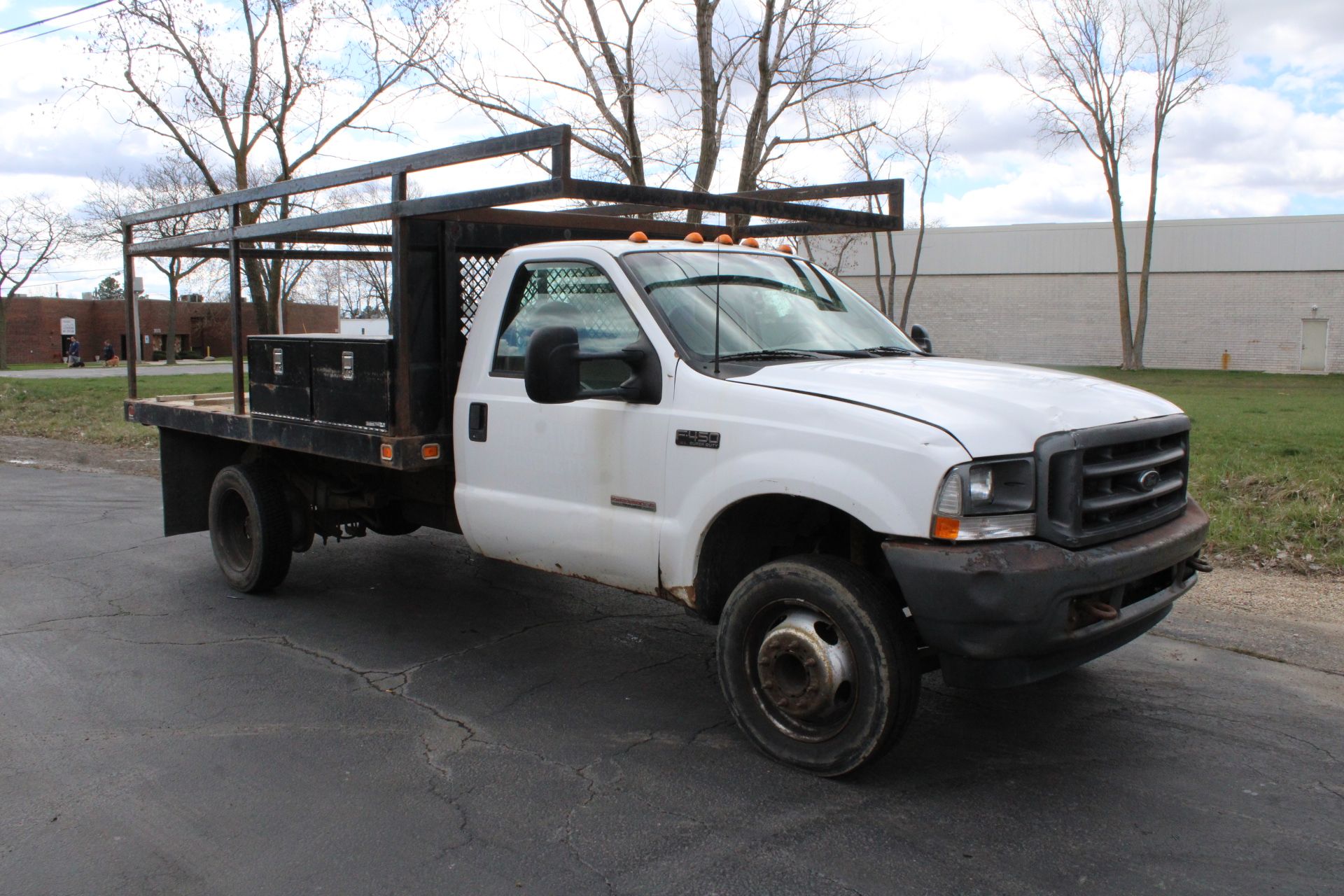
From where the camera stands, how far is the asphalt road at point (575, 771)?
3369 millimetres

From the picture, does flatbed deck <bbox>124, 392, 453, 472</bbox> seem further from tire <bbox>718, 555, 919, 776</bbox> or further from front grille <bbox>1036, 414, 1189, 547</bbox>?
front grille <bbox>1036, 414, 1189, 547</bbox>

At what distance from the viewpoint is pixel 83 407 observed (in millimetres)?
20391

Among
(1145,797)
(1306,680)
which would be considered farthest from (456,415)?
(1306,680)

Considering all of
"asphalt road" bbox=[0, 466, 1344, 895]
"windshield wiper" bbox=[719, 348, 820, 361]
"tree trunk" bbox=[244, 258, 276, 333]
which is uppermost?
"tree trunk" bbox=[244, 258, 276, 333]

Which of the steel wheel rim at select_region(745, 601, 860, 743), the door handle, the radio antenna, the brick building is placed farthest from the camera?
the brick building

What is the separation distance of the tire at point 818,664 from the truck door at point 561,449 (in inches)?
22.7

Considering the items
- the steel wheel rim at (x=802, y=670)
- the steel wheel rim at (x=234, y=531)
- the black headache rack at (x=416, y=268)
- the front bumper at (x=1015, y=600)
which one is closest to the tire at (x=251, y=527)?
the steel wheel rim at (x=234, y=531)

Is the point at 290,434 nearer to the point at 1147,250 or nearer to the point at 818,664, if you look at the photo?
the point at 818,664

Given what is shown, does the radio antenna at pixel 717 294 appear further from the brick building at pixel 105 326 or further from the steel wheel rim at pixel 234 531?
the brick building at pixel 105 326

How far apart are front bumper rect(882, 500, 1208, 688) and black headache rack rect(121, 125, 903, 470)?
199 centimetres

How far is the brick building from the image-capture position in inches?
2301

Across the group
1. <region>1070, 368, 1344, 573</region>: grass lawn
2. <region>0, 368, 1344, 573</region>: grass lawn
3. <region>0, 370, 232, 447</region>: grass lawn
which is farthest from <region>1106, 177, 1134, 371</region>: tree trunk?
<region>0, 370, 232, 447</region>: grass lawn

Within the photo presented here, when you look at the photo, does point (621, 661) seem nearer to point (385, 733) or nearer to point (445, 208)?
point (385, 733)

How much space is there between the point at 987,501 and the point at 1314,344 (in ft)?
145
